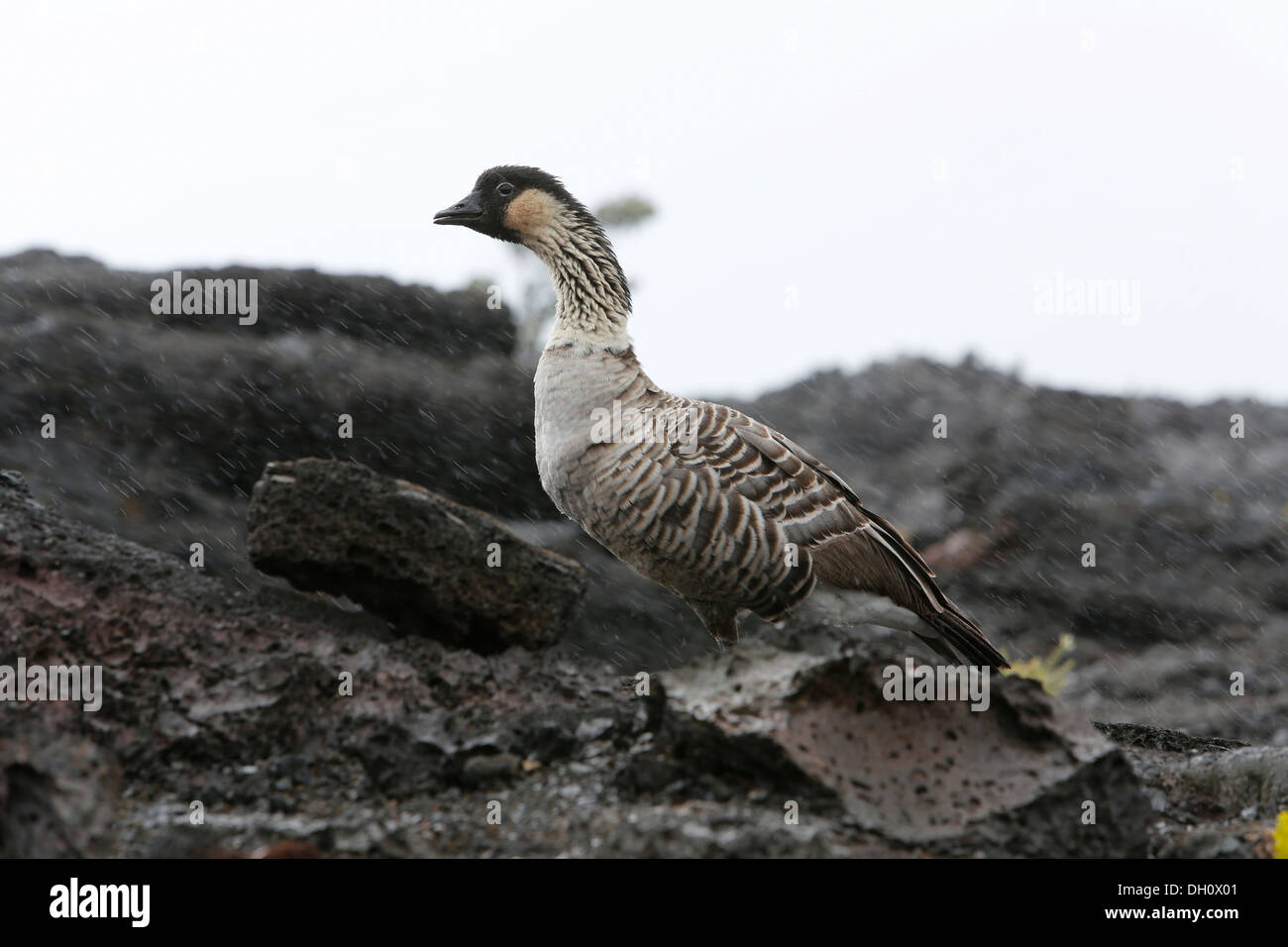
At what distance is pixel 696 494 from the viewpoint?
24.2 ft

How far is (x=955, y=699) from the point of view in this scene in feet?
19.0

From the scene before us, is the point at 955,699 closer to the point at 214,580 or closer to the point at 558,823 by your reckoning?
the point at 558,823

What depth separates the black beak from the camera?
864 cm

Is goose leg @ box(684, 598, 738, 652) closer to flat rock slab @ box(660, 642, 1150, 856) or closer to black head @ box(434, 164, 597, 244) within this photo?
flat rock slab @ box(660, 642, 1150, 856)

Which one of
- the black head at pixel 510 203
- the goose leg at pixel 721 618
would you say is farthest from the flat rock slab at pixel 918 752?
the black head at pixel 510 203

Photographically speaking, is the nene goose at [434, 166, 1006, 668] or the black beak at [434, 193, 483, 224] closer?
the nene goose at [434, 166, 1006, 668]

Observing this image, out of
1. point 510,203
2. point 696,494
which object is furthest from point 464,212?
point 696,494

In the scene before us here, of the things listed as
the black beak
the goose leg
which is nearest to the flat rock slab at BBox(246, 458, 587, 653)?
the goose leg

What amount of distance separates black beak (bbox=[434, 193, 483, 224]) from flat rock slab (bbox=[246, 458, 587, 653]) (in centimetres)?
254

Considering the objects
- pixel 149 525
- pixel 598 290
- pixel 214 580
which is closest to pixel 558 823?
pixel 214 580

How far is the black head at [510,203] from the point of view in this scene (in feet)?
28.5

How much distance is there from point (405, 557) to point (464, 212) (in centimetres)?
296

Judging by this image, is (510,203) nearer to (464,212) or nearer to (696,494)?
(464,212)

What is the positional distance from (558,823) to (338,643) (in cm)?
211
